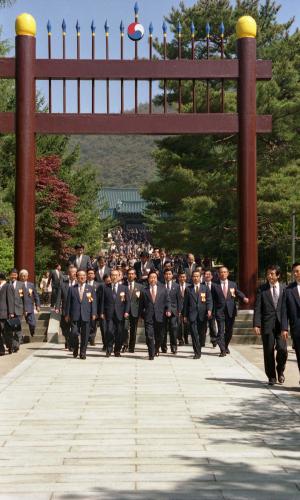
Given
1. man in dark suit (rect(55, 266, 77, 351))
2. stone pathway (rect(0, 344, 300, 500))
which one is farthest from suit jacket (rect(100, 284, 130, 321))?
stone pathway (rect(0, 344, 300, 500))

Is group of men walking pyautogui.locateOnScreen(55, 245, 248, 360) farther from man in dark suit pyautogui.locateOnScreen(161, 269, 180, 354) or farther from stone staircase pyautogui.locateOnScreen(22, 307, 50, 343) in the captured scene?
stone staircase pyautogui.locateOnScreen(22, 307, 50, 343)

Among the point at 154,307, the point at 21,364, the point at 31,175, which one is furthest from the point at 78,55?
the point at 21,364

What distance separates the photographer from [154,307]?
541 inches

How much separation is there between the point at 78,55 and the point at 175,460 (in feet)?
42.8

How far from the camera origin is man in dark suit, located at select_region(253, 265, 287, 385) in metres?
10.3

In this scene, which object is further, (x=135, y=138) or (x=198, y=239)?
(x=135, y=138)

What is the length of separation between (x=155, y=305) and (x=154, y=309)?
0.09 m

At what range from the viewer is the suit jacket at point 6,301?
14070 mm

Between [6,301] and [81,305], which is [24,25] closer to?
[6,301]

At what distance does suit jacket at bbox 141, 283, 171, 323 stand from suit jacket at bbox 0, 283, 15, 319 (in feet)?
7.87

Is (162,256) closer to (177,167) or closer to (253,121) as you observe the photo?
(253,121)

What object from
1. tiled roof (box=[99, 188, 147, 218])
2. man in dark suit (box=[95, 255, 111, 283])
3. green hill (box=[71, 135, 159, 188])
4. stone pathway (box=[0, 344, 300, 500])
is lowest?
stone pathway (box=[0, 344, 300, 500])

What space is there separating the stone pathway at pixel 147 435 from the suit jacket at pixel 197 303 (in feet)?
7.40

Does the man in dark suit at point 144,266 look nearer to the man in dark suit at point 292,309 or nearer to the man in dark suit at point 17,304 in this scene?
the man in dark suit at point 17,304
